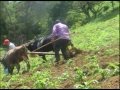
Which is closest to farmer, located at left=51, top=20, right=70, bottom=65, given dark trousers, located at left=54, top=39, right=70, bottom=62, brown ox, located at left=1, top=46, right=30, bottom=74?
dark trousers, located at left=54, top=39, right=70, bottom=62

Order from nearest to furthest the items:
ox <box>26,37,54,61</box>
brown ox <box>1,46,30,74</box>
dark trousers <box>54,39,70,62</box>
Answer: brown ox <box>1,46,30,74</box>, dark trousers <box>54,39,70,62</box>, ox <box>26,37,54,61</box>

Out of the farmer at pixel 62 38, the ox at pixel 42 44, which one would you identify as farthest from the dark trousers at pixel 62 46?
the ox at pixel 42 44

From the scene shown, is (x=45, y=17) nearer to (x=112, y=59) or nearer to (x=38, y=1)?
(x=38, y=1)

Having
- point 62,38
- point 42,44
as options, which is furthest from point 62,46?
point 42,44

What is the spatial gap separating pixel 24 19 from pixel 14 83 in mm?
41381

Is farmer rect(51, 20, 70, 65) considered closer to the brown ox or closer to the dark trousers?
the dark trousers

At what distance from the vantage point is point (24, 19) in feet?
169

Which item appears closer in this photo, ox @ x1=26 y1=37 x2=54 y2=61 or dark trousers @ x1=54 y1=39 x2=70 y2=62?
dark trousers @ x1=54 y1=39 x2=70 y2=62

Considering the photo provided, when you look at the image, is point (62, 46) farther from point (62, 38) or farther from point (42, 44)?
point (42, 44)

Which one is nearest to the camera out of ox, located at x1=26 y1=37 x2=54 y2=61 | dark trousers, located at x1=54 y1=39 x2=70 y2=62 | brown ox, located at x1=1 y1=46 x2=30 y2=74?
brown ox, located at x1=1 y1=46 x2=30 y2=74

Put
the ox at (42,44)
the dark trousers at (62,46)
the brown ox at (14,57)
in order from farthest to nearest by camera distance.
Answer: the ox at (42,44), the dark trousers at (62,46), the brown ox at (14,57)

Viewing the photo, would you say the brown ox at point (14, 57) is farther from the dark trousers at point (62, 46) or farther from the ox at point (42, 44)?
the ox at point (42, 44)

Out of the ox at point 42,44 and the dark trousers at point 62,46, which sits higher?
the dark trousers at point 62,46

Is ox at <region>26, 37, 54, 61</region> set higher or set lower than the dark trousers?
lower
